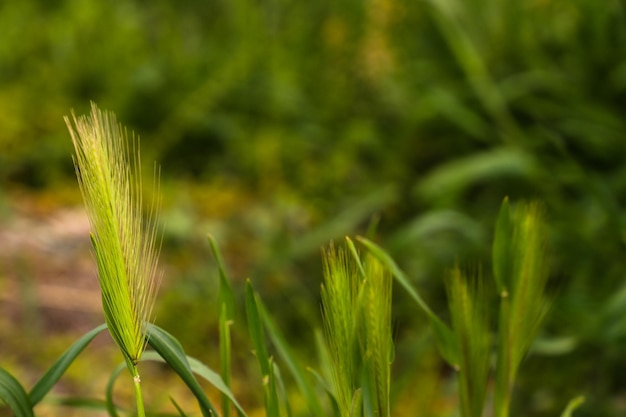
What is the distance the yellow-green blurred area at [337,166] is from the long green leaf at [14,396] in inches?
31.2

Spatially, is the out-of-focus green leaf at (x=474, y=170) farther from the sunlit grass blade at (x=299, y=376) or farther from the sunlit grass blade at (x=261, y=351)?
the sunlit grass blade at (x=261, y=351)

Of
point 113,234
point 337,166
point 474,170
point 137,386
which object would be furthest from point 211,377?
point 337,166

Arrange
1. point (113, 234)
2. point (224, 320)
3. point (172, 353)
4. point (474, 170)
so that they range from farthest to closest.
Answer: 1. point (474, 170)
2. point (224, 320)
3. point (172, 353)
4. point (113, 234)

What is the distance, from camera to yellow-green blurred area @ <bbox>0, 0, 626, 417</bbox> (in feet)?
6.62

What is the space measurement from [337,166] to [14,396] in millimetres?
1653

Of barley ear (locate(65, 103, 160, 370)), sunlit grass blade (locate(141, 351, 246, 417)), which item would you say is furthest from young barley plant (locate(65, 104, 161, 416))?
sunlit grass blade (locate(141, 351, 246, 417))

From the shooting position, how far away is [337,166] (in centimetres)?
258

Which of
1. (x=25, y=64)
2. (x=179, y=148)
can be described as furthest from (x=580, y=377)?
(x=25, y=64)

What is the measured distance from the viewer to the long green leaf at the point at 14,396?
39.0 inches

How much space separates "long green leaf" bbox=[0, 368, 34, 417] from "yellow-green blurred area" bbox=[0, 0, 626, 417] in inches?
31.2

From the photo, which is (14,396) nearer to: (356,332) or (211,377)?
(211,377)

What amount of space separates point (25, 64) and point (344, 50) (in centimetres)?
121

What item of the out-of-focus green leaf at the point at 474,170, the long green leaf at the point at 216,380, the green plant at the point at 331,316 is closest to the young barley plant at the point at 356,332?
the green plant at the point at 331,316

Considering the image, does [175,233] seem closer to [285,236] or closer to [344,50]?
[285,236]
